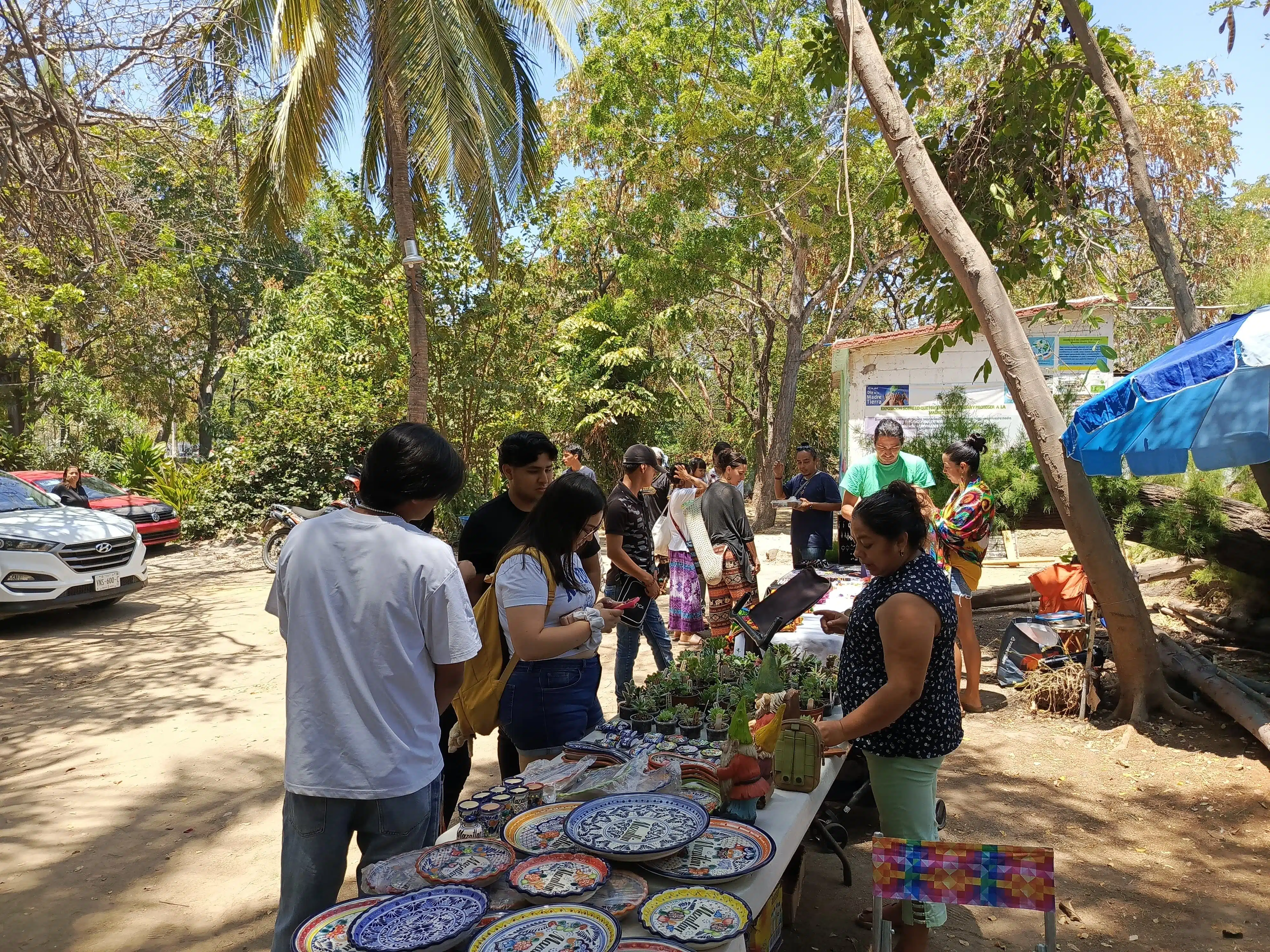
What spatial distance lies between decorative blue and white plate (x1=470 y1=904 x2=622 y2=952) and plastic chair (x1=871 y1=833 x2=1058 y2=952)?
2.49 ft

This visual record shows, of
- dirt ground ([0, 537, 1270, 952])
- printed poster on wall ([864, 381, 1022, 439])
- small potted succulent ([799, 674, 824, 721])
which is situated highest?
printed poster on wall ([864, 381, 1022, 439])

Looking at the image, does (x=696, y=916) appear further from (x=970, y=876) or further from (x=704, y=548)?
(x=704, y=548)

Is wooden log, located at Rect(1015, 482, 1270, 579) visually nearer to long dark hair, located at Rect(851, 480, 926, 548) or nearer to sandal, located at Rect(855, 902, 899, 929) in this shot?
sandal, located at Rect(855, 902, 899, 929)

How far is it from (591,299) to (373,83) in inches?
430

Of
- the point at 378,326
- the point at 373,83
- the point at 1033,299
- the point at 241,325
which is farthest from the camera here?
the point at 241,325

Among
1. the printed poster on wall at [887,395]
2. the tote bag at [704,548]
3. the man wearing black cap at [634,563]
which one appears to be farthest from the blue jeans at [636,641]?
the printed poster on wall at [887,395]

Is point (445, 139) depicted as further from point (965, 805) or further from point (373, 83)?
point (965, 805)

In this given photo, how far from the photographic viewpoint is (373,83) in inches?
430

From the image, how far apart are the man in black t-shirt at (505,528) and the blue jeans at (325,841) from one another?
4.03 feet

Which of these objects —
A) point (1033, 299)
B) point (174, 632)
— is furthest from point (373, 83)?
point (1033, 299)

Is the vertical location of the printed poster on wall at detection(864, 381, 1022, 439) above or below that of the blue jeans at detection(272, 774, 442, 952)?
above

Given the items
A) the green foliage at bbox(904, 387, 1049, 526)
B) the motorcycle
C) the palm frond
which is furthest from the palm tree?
the green foliage at bbox(904, 387, 1049, 526)

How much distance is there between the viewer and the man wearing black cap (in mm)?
5500

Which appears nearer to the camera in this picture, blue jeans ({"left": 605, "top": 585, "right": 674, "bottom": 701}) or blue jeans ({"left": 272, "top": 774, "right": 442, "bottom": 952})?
blue jeans ({"left": 272, "top": 774, "right": 442, "bottom": 952})
